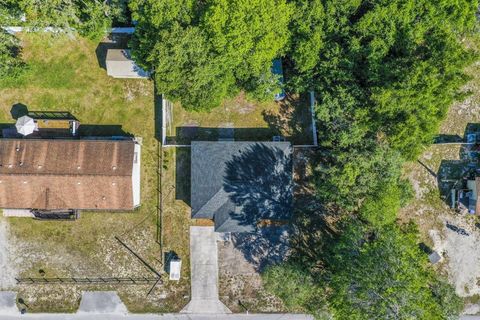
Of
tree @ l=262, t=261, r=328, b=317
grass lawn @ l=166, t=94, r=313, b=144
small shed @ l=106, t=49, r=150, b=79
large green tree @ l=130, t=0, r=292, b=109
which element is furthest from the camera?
grass lawn @ l=166, t=94, r=313, b=144

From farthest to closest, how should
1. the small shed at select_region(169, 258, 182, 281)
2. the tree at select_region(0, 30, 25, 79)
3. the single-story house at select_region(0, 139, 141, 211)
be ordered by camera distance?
1. the small shed at select_region(169, 258, 182, 281)
2. the tree at select_region(0, 30, 25, 79)
3. the single-story house at select_region(0, 139, 141, 211)

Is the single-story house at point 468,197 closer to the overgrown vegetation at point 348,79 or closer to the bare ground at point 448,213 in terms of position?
the bare ground at point 448,213

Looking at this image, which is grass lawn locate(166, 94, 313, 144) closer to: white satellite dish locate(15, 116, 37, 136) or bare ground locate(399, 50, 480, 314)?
bare ground locate(399, 50, 480, 314)

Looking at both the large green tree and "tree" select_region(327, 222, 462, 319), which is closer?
"tree" select_region(327, 222, 462, 319)

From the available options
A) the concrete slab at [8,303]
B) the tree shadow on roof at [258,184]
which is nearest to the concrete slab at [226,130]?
the tree shadow on roof at [258,184]

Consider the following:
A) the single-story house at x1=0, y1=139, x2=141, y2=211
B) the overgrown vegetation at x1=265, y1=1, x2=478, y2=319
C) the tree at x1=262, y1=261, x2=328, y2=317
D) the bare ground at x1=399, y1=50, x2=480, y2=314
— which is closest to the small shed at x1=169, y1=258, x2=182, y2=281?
the single-story house at x1=0, y1=139, x2=141, y2=211

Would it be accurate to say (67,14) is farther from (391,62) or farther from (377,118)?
(377,118)

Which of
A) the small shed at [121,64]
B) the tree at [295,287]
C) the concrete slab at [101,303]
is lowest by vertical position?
the concrete slab at [101,303]
